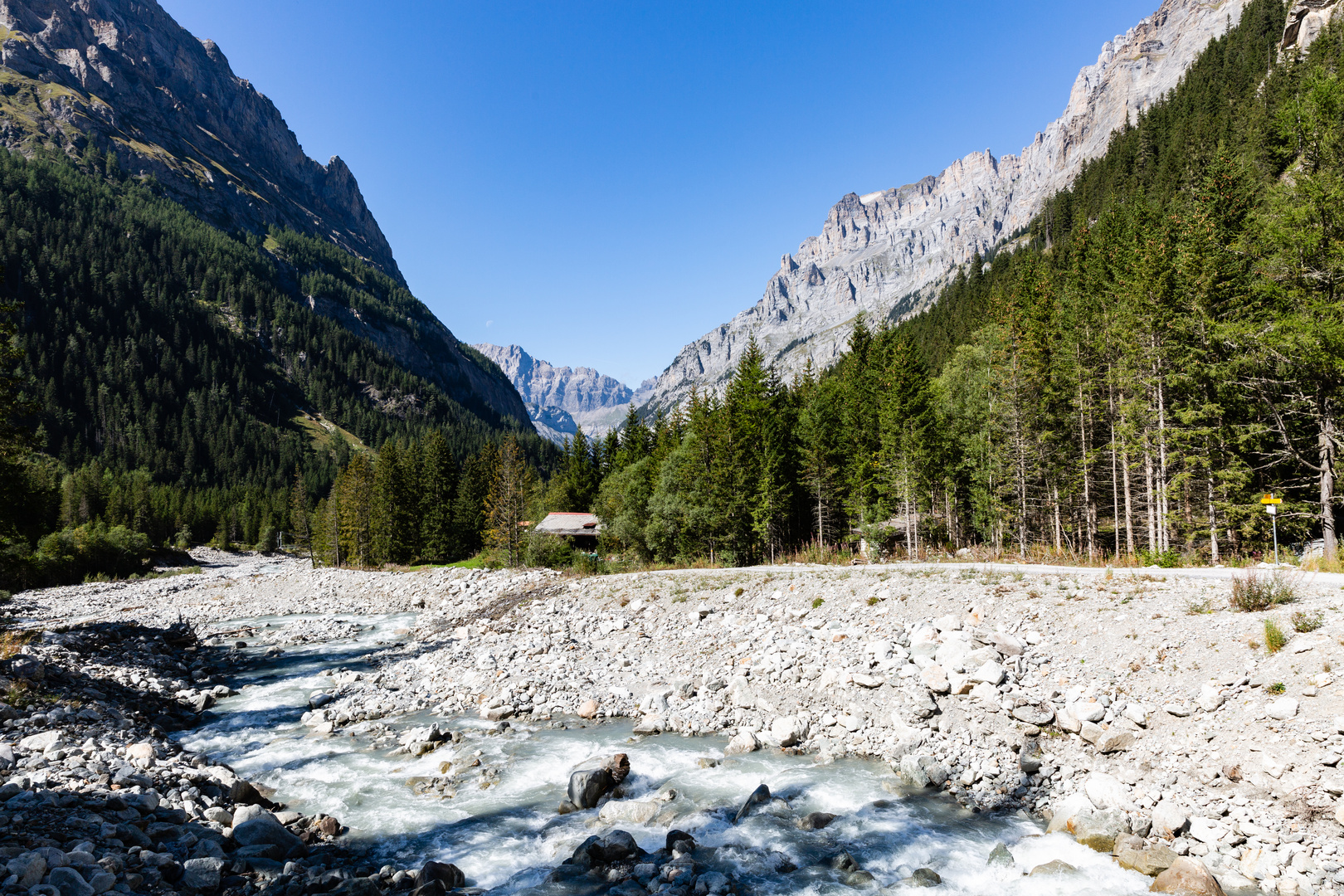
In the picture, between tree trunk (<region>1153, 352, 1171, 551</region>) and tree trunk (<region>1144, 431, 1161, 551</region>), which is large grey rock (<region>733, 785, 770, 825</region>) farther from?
tree trunk (<region>1144, 431, 1161, 551</region>)

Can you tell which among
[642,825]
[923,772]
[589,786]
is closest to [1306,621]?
[923,772]

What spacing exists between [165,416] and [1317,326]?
668ft

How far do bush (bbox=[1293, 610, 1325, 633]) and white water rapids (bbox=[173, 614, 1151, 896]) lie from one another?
686 cm

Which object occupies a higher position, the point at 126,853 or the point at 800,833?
the point at 126,853

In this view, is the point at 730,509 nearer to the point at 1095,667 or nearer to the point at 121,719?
the point at 1095,667

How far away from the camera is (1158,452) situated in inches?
1057

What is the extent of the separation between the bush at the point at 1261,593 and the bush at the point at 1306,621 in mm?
1178

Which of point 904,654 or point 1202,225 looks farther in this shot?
point 1202,225

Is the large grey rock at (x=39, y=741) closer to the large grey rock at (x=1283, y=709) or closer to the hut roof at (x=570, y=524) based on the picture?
the large grey rock at (x=1283, y=709)

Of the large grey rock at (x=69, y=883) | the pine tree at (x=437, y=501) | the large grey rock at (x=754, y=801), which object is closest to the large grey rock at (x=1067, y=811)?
the large grey rock at (x=754, y=801)

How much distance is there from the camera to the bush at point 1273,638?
1111 centimetres

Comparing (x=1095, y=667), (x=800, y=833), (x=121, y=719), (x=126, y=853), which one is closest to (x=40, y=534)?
(x=121, y=719)

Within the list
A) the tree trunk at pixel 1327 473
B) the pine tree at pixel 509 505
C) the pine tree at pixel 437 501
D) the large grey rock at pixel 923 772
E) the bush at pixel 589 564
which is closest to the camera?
the large grey rock at pixel 923 772

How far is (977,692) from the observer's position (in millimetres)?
13430
